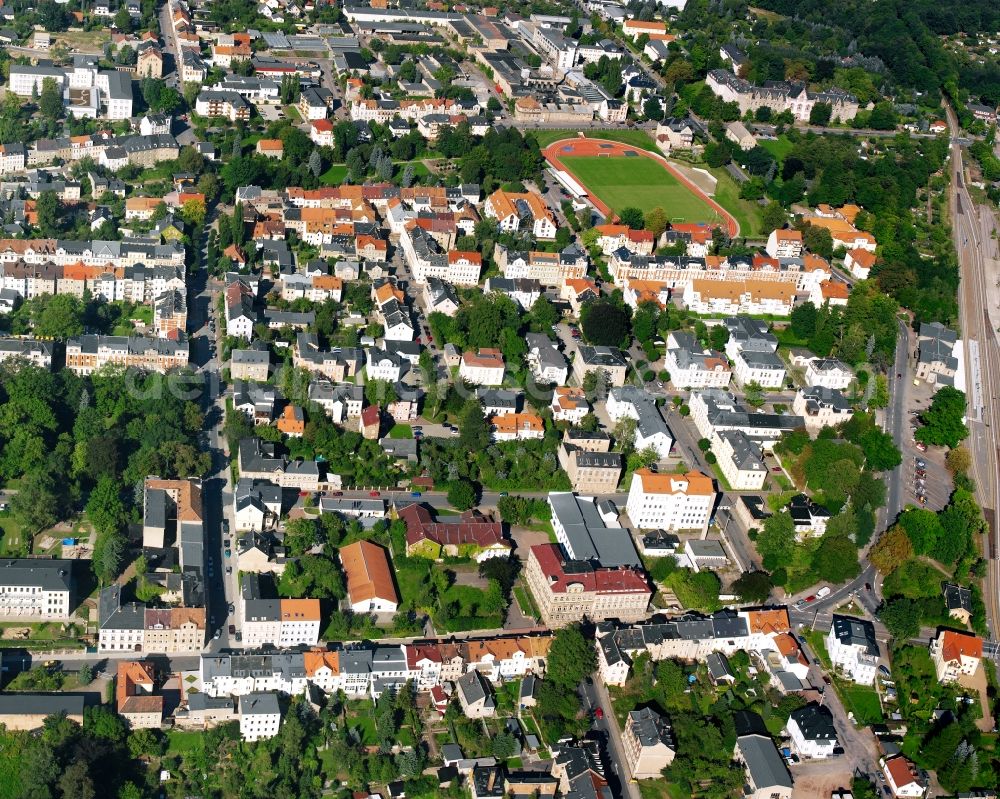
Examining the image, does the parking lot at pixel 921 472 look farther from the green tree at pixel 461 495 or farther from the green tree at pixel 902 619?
the green tree at pixel 461 495

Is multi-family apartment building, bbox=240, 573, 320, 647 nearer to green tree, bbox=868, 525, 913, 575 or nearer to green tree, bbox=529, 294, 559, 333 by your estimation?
green tree, bbox=868, 525, 913, 575

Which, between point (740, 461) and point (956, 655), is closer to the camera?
point (956, 655)

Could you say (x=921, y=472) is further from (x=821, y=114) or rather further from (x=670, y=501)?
(x=821, y=114)

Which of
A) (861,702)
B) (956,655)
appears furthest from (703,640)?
(956,655)

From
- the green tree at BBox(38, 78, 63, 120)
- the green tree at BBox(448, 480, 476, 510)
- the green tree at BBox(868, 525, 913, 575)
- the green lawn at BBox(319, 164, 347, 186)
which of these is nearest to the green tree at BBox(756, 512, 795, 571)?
the green tree at BBox(868, 525, 913, 575)

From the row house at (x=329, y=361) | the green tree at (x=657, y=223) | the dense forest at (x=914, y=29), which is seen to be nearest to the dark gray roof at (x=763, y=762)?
the row house at (x=329, y=361)

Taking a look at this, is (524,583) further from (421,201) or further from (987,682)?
(421,201)
